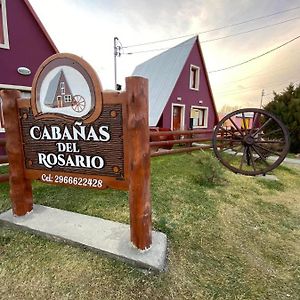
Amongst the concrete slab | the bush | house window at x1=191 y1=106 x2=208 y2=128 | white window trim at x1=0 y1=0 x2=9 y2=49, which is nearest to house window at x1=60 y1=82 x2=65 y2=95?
the concrete slab

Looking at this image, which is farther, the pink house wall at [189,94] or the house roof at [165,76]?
the pink house wall at [189,94]

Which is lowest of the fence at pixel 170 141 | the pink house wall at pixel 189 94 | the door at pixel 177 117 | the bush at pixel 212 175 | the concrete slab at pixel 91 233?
the concrete slab at pixel 91 233

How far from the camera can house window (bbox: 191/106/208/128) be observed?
15.3 metres

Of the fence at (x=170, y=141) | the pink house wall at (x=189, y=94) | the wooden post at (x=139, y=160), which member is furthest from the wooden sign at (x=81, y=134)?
the pink house wall at (x=189, y=94)

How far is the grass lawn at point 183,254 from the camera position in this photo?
1.94m

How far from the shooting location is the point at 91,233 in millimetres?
2598

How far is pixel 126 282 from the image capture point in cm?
198

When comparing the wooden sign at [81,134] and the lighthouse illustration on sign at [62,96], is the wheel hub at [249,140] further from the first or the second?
the lighthouse illustration on sign at [62,96]

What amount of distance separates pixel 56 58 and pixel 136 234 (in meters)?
2.11

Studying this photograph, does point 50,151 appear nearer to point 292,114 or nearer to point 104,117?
point 104,117

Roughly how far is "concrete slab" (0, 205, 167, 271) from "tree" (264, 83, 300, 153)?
1118 cm

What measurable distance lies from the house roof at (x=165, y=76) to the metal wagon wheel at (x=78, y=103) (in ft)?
34.9

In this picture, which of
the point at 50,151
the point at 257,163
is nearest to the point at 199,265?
the point at 50,151

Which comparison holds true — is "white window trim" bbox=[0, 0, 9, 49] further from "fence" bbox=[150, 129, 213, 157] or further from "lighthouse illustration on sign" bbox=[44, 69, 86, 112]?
"lighthouse illustration on sign" bbox=[44, 69, 86, 112]
